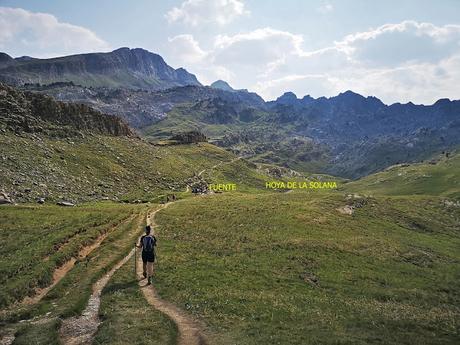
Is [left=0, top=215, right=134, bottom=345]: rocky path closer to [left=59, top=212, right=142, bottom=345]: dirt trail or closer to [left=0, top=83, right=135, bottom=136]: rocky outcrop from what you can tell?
[left=59, top=212, right=142, bottom=345]: dirt trail

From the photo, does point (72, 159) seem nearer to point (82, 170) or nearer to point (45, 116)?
point (82, 170)

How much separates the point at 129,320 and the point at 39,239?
23.3m

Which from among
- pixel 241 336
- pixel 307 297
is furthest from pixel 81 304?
pixel 307 297

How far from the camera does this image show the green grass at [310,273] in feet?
86.7

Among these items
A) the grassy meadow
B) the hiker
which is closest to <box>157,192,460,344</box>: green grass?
the hiker

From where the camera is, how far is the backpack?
32.5m

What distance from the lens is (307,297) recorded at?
3466 centimetres

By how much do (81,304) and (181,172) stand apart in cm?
12517

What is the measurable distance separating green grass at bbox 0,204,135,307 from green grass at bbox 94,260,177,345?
6.00m

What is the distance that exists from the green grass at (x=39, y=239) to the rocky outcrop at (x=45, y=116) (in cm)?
5539

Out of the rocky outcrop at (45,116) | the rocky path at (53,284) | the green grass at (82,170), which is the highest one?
the rocky outcrop at (45,116)

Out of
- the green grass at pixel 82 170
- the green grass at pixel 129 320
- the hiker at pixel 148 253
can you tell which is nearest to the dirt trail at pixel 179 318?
the green grass at pixel 129 320

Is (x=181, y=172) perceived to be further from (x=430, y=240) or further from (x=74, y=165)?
(x=430, y=240)

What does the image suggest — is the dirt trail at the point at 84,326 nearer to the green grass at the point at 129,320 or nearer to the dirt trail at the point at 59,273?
the green grass at the point at 129,320
